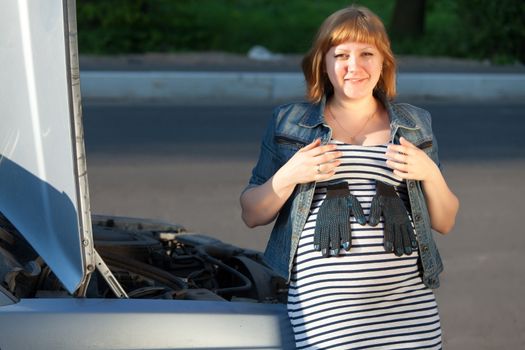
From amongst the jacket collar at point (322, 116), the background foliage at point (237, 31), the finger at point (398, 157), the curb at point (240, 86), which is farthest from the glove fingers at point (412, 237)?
the background foliage at point (237, 31)

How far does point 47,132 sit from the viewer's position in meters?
2.74

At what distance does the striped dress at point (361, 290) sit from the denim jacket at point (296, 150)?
0.11 feet

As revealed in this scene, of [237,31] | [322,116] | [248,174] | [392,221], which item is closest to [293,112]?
[322,116]

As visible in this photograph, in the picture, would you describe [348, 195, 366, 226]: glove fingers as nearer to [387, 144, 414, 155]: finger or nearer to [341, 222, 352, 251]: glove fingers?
[341, 222, 352, 251]: glove fingers

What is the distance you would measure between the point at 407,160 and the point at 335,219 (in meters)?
0.27

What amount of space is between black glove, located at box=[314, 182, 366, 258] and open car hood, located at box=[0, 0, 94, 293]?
2.22ft

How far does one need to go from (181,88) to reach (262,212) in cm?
1151

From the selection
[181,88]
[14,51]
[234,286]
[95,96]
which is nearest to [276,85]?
[181,88]

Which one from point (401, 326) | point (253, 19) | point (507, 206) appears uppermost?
point (401, 326)

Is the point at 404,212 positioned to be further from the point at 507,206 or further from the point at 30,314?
the point at 507,206

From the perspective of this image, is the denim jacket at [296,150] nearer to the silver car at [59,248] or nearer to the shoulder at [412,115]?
the shoulder at [412,115]

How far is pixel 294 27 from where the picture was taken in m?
21.9

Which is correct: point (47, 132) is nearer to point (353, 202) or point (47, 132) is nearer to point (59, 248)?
point (59, 248)

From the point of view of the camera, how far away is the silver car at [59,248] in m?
2.68
